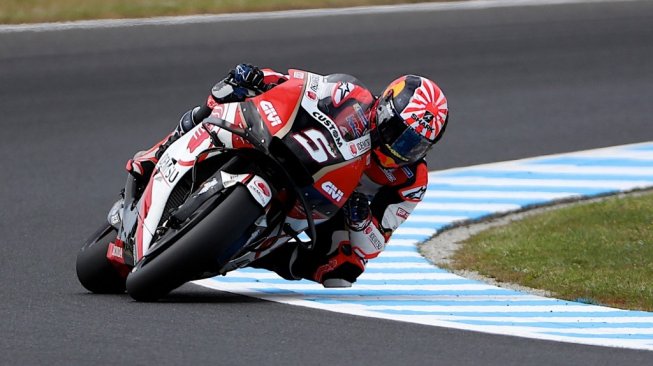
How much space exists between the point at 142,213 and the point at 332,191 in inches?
42.0

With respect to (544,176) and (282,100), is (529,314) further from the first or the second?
(544,176)

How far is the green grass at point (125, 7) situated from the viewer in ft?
56.9

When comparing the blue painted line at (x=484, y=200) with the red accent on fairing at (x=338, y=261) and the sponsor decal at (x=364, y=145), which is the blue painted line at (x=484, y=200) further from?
the sponsor decal at (x=364, y=145)

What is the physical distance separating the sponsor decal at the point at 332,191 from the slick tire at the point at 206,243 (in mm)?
448

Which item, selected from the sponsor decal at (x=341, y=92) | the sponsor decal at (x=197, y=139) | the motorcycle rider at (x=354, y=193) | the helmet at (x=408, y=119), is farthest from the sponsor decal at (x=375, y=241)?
the sponsor decal at (x=197, y=139)

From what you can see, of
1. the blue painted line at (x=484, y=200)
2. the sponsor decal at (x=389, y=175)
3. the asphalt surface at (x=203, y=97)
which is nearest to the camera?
the asphalt surface at (x=203, y=97)

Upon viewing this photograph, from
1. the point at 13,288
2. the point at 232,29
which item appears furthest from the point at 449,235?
the point at 232,29

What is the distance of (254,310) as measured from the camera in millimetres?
7477

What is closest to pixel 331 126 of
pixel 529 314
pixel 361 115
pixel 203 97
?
pixel 361 115

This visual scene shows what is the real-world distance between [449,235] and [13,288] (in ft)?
13.1

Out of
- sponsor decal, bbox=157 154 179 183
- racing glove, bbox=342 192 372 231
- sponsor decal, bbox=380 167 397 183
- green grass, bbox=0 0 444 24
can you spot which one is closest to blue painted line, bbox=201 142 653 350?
racing glove, bbox=342 192 372 231

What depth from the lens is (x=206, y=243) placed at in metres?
7.26

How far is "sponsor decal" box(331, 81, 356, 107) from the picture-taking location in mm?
7762

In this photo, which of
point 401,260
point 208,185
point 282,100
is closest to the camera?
point 208,185
